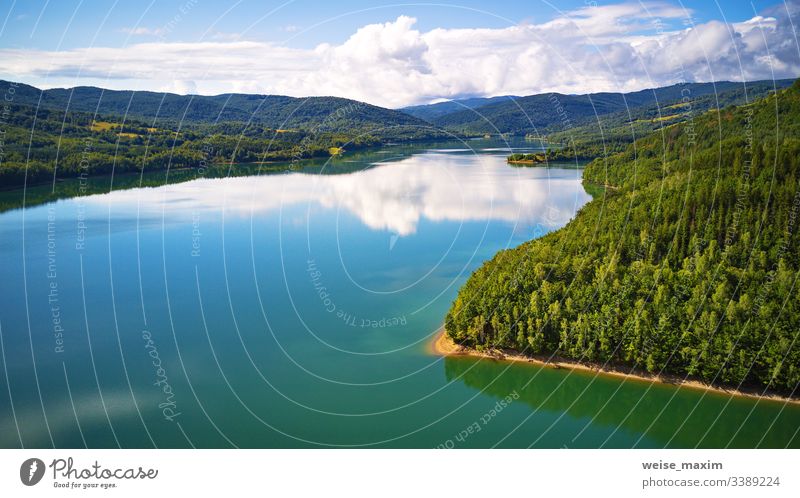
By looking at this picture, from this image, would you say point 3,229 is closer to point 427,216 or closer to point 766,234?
point 427,216

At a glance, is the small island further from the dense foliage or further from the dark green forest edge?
the dark green forest edge

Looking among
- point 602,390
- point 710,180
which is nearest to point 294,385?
point 602,390
